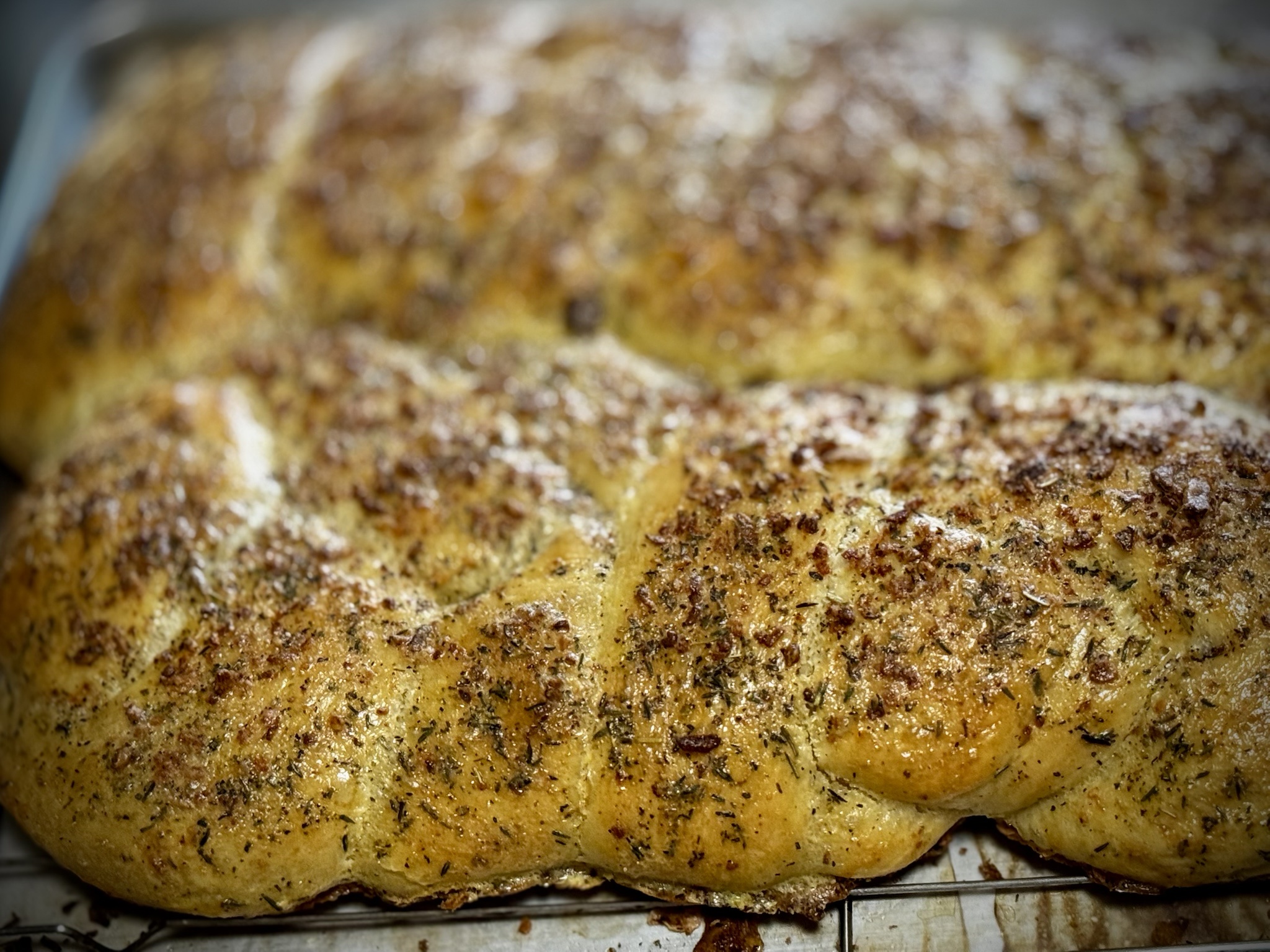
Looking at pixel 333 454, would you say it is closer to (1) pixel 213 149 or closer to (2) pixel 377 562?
(2) pixel 377 562

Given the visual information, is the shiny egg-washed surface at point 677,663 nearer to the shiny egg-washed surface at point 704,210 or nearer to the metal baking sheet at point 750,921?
the metal baking sheet at point 750,921

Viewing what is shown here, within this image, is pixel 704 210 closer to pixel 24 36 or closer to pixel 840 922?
pixel 840 922

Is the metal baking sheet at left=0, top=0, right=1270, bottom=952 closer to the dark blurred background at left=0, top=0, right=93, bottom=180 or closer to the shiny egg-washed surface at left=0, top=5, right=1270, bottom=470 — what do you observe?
the shiny egg-washed surface at left=0, top=5, right=1270, bottom=470

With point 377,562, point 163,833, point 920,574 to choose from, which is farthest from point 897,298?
point 163,833

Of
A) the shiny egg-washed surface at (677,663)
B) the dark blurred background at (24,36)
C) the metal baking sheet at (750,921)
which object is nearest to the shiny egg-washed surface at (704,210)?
the shiny egg-washed surface at (677,663)

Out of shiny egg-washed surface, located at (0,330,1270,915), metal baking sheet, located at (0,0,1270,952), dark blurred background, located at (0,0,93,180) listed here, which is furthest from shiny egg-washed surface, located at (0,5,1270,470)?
dark blurred background, located at (0,0,93,180)
